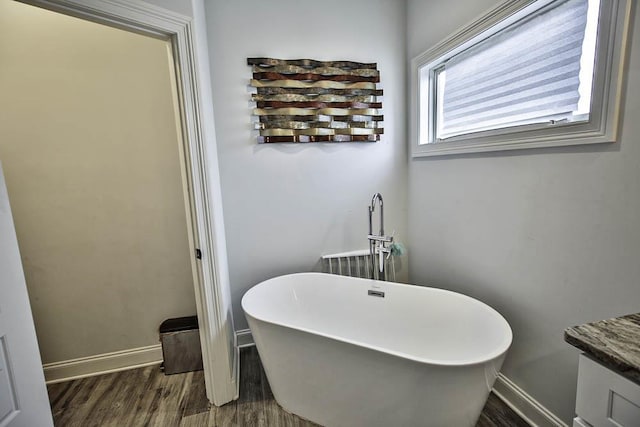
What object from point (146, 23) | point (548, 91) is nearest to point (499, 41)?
point (548, 91)

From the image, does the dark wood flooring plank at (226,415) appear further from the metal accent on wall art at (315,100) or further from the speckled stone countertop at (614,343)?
the metal accent on wall art at (315,100)

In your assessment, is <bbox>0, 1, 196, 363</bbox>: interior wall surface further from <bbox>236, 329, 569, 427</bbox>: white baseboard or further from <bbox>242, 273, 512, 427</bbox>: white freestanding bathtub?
<bbox>236, 329, 569, 427</bbox>: white baseboard

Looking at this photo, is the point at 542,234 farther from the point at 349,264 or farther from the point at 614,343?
the point at 349,264

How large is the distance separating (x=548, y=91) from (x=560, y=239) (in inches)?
28.1

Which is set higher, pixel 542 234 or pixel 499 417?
pixel 542 234

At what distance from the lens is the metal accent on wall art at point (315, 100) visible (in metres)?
2.00

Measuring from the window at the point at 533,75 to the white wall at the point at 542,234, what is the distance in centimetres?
6

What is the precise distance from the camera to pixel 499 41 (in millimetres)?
1567

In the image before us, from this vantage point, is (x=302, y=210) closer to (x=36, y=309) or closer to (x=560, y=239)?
(x=560, y=239)

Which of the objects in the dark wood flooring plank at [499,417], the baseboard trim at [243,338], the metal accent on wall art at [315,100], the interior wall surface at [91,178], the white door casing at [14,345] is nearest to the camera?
the white door casing at [14,345]

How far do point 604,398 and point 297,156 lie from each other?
192 centimetres

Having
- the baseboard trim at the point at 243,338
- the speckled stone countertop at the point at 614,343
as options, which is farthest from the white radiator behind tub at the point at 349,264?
the speckled stone countertop at the point at 614,343

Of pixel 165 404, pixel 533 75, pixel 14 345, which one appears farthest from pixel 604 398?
pixel 165 404

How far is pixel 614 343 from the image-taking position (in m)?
0.67
